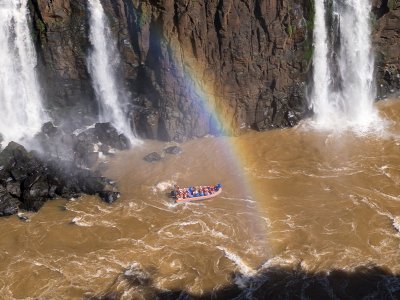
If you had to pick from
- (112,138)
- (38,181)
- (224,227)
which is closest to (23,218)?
(38,181)

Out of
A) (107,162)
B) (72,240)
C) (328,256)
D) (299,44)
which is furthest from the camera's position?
(299,44)

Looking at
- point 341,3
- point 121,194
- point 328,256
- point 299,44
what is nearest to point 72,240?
point 121,194

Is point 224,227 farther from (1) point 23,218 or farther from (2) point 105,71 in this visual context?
(2) point 105,71

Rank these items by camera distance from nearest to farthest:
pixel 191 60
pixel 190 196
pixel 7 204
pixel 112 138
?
pixel 7 204 → pixel 190 196 → pixel 191 60 → pixel 112 138

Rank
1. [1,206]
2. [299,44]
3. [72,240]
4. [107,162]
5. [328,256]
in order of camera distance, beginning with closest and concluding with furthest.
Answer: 1. [328,256]
2. [72,240]
3. [1,206]
4. [107,162]
5. [299,44]

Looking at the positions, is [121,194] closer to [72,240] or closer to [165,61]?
[72,240]

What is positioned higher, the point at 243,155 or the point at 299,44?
the point at 299,44
